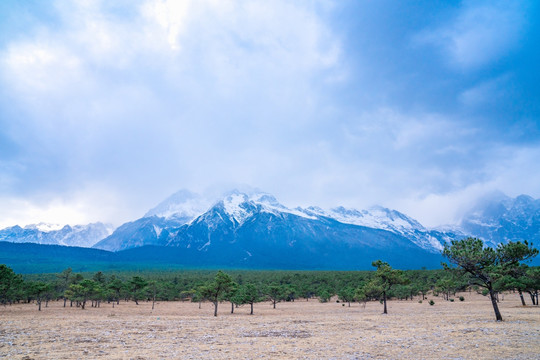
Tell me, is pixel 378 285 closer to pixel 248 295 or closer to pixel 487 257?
pixel 248 295

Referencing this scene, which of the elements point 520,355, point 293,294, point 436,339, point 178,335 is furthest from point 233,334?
point 293,294

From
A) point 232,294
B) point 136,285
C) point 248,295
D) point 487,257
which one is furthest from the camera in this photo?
point 136,285

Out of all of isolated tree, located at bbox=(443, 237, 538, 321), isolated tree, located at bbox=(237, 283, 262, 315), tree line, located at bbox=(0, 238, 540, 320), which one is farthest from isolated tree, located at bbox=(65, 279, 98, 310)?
isolated tree, located at bbox=(443, 237, 538, 321)

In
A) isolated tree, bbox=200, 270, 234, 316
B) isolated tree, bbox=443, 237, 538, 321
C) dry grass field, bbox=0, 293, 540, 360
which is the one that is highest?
isolated tree, bbox=443, 237, 538, 321

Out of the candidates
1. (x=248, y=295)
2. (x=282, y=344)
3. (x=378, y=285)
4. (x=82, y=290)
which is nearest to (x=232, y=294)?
(x=248, y=295)

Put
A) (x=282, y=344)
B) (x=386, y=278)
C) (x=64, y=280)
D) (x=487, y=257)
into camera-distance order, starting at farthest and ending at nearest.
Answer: (x=64, y=280), (x=386, y=278), (x=487, y=257), (x=282, y=344)

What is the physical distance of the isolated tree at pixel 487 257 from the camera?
29.6 metres

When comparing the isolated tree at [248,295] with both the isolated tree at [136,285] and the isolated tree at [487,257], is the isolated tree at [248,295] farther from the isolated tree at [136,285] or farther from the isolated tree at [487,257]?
the isolated tree at [136,285]

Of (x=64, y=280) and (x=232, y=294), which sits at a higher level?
(x=64, y=280)

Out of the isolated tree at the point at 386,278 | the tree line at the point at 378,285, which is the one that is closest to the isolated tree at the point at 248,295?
the tree line at the point at 378,285

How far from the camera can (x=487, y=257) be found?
1181 inches

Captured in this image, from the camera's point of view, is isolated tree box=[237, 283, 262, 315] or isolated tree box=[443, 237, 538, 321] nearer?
isolated tree box=[443, 237, 538, 321]

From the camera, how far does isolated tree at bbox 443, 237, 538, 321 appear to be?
29.6 metres

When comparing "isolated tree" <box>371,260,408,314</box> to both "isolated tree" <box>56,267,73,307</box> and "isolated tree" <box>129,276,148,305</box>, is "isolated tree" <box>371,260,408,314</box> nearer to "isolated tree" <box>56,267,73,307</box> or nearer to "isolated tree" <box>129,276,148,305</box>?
"isolated tree" <box>129,276,148,305</box>
